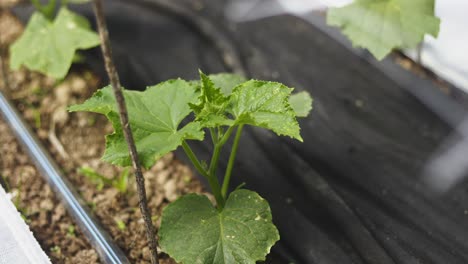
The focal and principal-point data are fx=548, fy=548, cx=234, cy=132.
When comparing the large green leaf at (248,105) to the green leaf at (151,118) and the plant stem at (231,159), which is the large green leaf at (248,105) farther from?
the plant stem at (231,159)

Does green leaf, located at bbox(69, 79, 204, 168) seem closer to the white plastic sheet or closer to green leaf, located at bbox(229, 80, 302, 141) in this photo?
green leaf, located at bbox(229, 80, 302, 141)

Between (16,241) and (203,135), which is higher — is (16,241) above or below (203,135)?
below

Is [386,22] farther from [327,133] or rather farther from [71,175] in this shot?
[71,175]

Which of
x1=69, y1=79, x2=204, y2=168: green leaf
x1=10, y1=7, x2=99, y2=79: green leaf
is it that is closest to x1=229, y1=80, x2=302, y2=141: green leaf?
x1=69, y1=79, x2=204, y2=168: green leaf

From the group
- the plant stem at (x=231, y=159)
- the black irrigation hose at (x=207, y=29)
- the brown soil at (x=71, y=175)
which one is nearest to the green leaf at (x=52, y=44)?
the brown soil at (x=71, y=175)

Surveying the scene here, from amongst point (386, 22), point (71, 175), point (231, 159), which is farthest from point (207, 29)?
point (231, 159)
